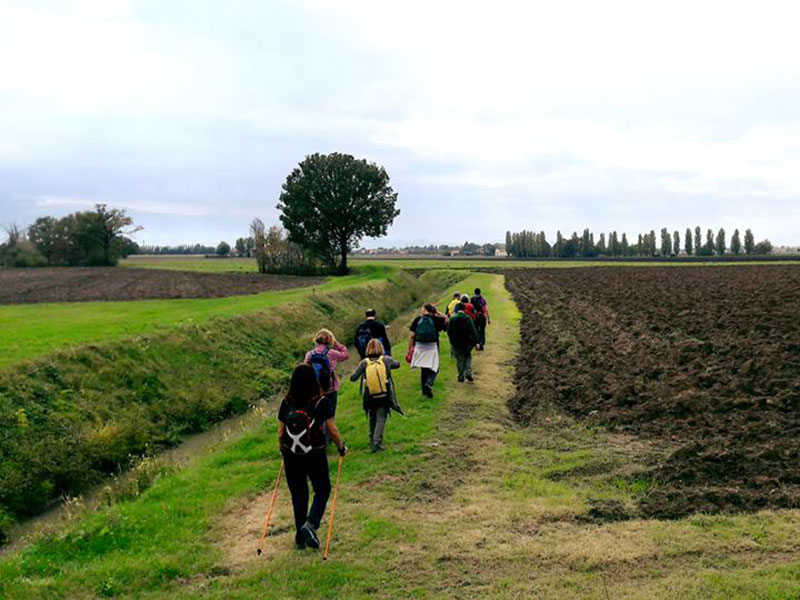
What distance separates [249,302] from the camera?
115 ft

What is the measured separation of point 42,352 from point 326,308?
66.9 feet

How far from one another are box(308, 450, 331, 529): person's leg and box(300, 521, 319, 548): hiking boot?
51 millimetres

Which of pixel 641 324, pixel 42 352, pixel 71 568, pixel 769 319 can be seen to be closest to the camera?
Result: pixel 71 568

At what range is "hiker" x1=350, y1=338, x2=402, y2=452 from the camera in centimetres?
1066

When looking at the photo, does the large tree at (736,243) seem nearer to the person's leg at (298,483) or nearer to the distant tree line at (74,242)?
the distant tree line at (74,242)

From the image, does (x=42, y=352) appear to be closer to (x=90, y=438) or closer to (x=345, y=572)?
(x=90, y=438)

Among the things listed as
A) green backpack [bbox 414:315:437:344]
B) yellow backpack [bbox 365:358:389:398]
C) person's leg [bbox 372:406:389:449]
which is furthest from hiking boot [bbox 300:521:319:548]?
green backpack [bbox 414:315:437:344]

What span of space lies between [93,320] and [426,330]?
1747cm

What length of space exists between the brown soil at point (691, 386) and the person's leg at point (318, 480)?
444cm

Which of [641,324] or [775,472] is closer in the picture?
[775,472]

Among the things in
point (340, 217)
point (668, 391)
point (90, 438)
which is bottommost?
point (90, 438)

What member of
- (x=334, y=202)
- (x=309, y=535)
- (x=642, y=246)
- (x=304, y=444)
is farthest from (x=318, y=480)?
(x=642, y=246)

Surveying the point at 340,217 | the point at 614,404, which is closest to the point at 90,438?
the point at 614,404

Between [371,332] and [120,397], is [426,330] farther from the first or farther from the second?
[120,397]
